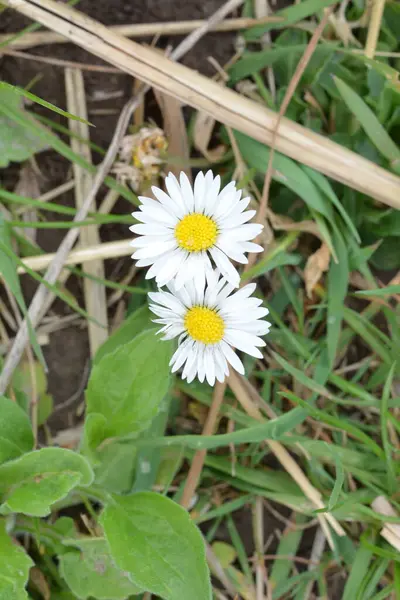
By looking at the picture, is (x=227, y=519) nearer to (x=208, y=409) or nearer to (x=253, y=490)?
(x=253, y=490)

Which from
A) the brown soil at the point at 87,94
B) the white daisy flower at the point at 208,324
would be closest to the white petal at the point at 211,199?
the white daisy flower at the point at 208,324

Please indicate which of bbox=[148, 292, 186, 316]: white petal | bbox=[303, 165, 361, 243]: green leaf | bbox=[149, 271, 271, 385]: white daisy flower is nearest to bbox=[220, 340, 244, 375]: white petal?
bbox=[149, 271, 271, 385]: white daisy flower

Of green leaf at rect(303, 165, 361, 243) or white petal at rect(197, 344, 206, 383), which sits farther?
green leaf at rect(303, 165, 361, 243)

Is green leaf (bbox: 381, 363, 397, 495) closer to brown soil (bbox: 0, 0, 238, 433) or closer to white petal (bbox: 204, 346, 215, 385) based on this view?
white petal (bbox: 204, 346, 215, 385)

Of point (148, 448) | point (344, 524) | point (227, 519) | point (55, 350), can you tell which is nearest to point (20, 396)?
point (55, 350)

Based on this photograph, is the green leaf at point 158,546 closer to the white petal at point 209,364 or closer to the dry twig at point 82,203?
the white petal at point 209,364

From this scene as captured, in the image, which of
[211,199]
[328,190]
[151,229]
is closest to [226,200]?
[211,199]

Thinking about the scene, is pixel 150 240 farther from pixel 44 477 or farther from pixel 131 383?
pixel 44 477
